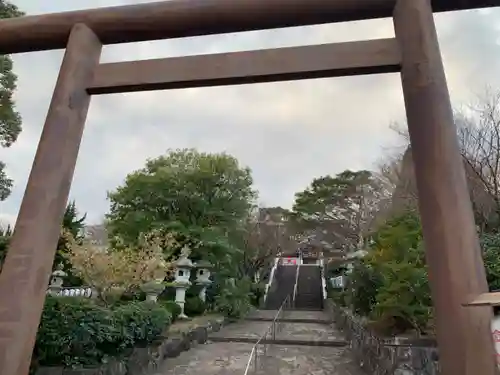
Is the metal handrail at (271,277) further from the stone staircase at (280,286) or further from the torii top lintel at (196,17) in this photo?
the torii top lintel at (196,17)

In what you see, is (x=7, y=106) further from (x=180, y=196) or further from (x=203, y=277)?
(x=203, y=277)

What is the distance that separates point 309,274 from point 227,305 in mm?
11939

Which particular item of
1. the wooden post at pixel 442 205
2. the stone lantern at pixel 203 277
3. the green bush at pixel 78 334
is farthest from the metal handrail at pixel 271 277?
the wooden post at pixel 442 205

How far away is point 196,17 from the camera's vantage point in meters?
2.76

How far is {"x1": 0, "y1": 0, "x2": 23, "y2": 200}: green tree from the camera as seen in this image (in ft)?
29.8

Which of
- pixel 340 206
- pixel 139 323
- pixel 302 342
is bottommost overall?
pixel 302 342

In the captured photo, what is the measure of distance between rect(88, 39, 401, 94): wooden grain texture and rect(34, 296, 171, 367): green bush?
12.3 ft

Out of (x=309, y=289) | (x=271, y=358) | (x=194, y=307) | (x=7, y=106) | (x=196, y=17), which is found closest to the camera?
(x=196, y=17)

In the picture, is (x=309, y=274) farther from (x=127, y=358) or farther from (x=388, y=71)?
(x=388, y=71)

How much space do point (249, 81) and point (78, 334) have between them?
14.4 ft

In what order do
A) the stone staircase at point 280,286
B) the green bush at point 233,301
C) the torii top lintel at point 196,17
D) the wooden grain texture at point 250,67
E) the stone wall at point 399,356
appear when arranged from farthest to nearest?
the stone staircase at point 280,286
the green bush at point 233,301
the stone wall at point 399,356
the torii top lintel at point 196,17
the wooden grain texture at point 250,67

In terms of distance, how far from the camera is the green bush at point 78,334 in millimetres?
5148

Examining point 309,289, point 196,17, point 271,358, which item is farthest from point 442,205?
point 309,289

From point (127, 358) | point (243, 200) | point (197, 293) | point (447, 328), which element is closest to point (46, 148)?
point (447, 328)
